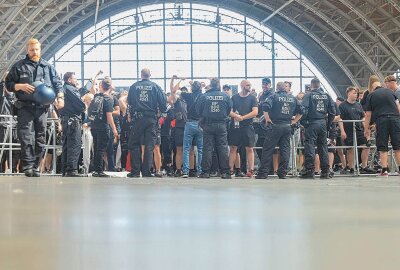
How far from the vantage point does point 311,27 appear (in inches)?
1448

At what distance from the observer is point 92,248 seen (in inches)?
79.0

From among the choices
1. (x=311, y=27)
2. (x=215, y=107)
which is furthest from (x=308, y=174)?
(x=311, y=27)

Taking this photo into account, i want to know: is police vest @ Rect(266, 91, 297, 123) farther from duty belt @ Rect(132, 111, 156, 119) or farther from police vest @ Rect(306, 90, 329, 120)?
duty belt @ Rect(132, 111, 156, 119)

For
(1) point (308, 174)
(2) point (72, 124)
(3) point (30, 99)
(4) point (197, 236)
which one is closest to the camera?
(4) point (197, 236)

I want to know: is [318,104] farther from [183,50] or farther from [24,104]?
[183,50]

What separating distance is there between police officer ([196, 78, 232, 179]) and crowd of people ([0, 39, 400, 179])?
0.02 metres

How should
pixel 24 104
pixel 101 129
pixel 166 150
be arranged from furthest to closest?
pixel 166 150, pixel 101 129, pixel 24 104

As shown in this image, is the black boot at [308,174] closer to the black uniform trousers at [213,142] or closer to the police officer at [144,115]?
the black uniform trousers at [213,142]

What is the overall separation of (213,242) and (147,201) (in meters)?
2.09

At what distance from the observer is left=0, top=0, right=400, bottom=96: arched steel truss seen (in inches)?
1178

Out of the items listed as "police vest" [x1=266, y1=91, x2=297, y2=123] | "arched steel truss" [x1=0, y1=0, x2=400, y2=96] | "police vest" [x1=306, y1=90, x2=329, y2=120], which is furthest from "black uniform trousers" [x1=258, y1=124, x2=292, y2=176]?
"arched steel truss" [x1=0, y1=0, x2=400, y2=96]

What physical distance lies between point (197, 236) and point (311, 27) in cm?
3545

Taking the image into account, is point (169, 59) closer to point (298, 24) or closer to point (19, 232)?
point (298, 24)

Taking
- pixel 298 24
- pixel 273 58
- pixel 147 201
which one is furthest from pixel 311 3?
pixel 147 201
